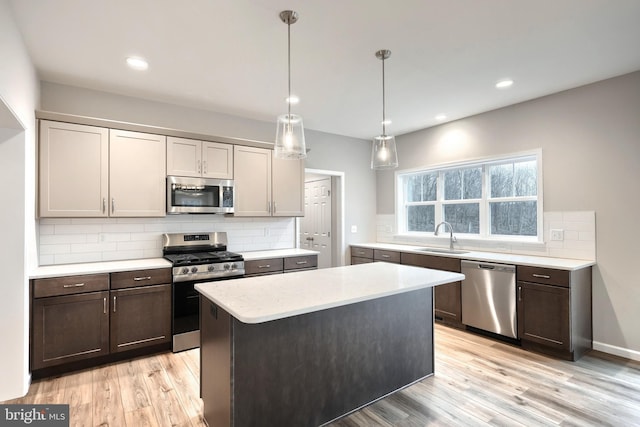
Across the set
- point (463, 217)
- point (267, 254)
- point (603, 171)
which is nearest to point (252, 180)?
point (267, 254)

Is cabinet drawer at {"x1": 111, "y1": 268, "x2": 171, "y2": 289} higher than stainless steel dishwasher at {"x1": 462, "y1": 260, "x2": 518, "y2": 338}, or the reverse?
cabinet drawer at {"x1": 111, "y1": 268, "x2": 171, "y2": 289}

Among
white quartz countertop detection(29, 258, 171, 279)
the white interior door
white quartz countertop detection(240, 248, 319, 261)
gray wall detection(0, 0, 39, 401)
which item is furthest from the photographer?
the white interior door

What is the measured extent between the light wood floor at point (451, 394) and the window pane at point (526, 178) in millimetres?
1770

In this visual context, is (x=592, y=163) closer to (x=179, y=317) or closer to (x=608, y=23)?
(x=608, y=23)

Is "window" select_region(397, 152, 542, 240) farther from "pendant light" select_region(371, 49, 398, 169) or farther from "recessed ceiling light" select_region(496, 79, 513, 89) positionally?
"pendant light" select_region(371, 49, 398, 169)

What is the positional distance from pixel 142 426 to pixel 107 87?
3.04 m

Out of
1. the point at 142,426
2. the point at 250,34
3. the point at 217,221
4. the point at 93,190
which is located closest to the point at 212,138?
the point at 217,221

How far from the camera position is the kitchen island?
1.80 m

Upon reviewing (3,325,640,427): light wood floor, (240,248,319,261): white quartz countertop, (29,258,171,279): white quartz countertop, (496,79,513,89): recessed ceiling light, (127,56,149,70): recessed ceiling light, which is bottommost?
(3,325,640,427): light wood floor

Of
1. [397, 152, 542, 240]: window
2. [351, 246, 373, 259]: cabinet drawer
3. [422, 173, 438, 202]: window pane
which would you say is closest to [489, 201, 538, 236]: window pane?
[397, 152, 542, 240]: window

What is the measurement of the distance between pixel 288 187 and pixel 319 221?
154 cm

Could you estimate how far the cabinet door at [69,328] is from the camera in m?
2.71

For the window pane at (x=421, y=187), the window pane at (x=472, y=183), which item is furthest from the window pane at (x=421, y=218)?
the window pane at (x=472, y=183)

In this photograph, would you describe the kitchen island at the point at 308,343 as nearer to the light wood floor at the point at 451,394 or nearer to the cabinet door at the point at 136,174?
the light wood floor at the point at 451,394
